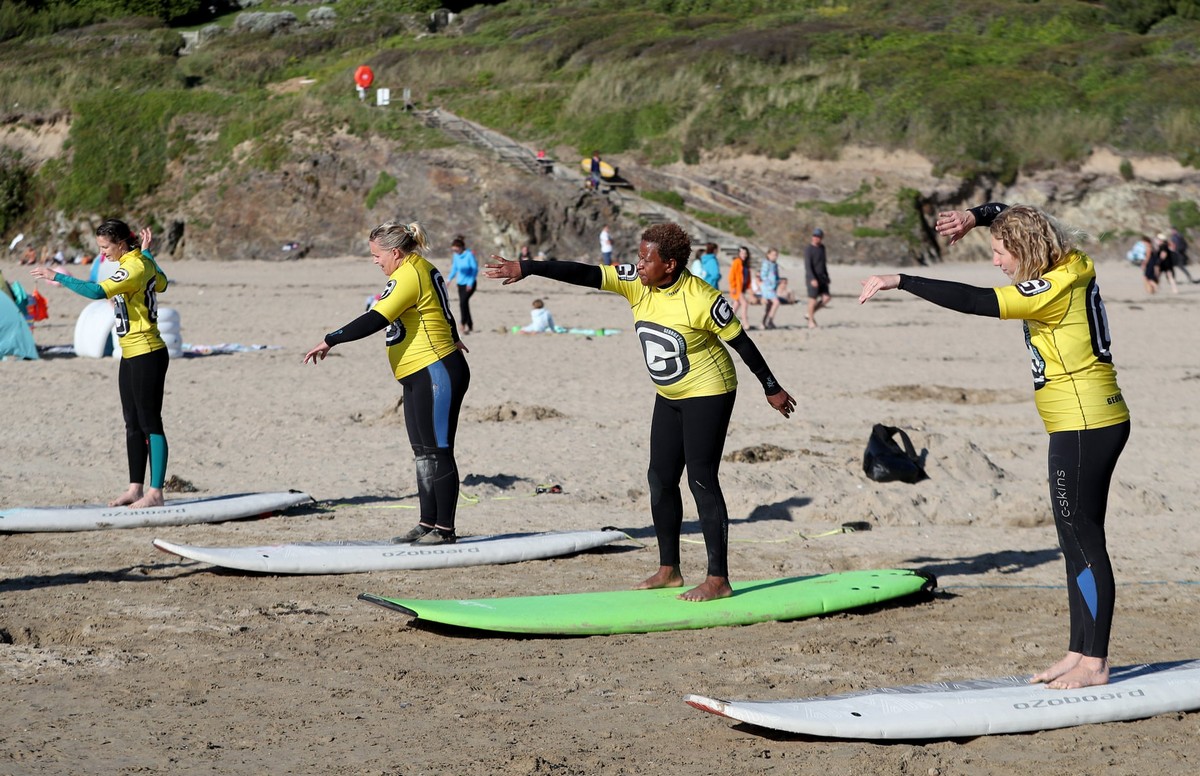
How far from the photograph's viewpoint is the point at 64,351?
18.2 metres

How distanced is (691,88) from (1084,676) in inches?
1662

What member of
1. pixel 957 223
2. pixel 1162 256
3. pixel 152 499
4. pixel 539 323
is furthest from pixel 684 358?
pixel 1162 256

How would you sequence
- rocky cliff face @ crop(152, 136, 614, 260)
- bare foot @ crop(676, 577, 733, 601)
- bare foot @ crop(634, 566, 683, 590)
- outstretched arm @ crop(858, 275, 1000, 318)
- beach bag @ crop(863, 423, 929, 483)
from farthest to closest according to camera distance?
rocky cliff face @ crop(152, 136, 614, 260)
beach bag @ crop(863, 423, 929, 483)
bare foot @ crop(634, 566, 683, 590)
bare foot @ crop(676, 577, 733, 601)
outstretched arm @ crop(858, 275, 1000, 318)

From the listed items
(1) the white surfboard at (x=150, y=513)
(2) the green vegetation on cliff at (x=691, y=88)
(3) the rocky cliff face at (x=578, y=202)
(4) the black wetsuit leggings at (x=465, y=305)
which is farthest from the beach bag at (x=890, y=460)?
(2) the green vegetation on cliff at (x=691, y=88)

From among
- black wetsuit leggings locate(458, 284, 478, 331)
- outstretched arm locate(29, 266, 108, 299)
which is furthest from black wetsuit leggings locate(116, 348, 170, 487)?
black wetsuit leggings locate(458, 284, 478, 331)

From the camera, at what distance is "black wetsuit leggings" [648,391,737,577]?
21.4 ft

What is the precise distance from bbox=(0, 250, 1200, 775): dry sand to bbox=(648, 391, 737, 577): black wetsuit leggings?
0.52 metres

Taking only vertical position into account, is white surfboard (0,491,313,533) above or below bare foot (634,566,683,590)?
above

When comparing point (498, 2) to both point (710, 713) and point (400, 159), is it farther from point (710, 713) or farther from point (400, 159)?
point (710, 713)

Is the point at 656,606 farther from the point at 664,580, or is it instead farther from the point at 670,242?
the point at 670,242

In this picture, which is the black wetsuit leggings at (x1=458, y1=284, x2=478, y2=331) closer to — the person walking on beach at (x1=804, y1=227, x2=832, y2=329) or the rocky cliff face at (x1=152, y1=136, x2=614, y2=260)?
the person walking on beach at (x1=804, y1=227, x2=832, y2=329)

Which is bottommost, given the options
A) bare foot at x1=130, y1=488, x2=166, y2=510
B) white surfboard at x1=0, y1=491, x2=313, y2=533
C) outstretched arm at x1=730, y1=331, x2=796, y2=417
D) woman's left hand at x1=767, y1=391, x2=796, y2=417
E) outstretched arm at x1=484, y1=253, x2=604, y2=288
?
white surfboard at x1=0, y1=491, x2=313, y2=533

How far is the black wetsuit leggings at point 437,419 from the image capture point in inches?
304

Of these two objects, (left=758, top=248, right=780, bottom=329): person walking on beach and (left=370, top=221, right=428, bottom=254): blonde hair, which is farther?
(left=758, top=248, right=780, bottom=329): person walking on beach
